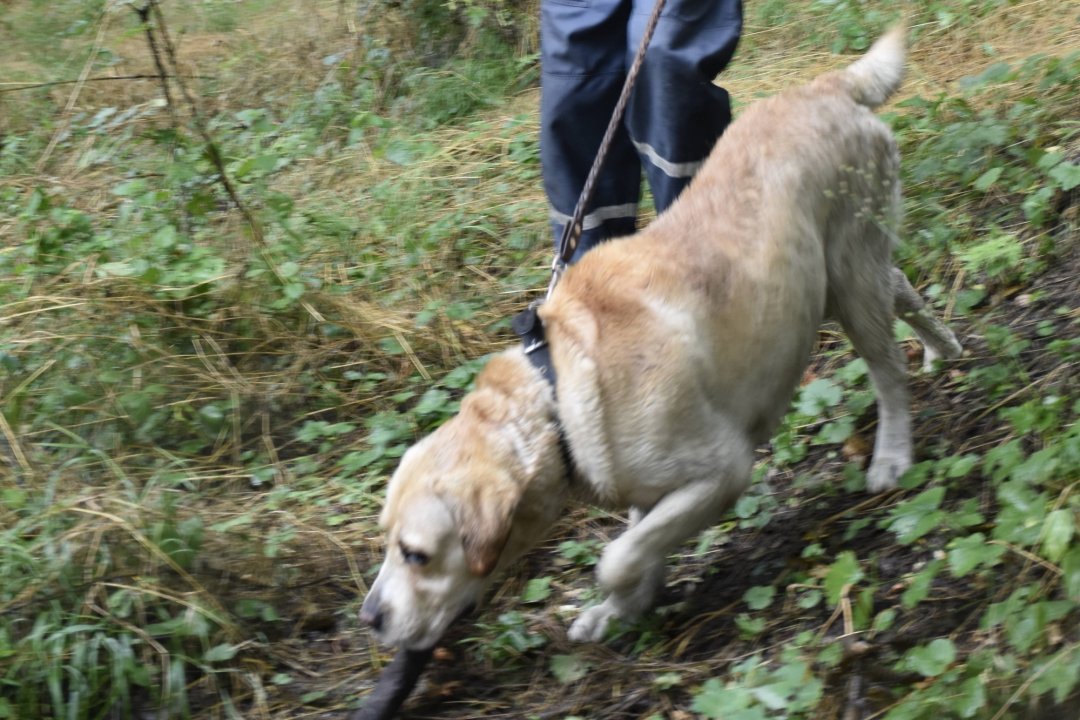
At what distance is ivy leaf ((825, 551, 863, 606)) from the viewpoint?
Result: 2.82 metres

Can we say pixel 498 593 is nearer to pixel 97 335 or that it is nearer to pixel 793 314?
pixel 793 314

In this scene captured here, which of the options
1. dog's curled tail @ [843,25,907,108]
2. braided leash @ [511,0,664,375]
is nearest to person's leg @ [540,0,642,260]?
A: braided leash @ [511,0,664,375]

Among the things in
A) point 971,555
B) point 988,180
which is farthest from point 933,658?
point 988,180

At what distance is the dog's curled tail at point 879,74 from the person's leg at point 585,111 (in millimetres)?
839

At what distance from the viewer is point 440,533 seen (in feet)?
9.11

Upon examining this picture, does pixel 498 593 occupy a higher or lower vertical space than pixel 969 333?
lower

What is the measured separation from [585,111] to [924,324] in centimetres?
144

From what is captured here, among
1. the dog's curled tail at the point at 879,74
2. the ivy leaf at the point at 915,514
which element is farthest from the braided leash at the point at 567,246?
the ivy leaf at the point at 915,514

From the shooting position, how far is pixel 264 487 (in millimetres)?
4199

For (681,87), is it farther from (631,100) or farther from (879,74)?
(879,74)

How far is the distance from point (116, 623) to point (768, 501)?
6.87 feet

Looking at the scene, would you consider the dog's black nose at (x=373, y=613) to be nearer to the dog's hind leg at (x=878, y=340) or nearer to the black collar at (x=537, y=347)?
the black collar at (x=537, y=347)

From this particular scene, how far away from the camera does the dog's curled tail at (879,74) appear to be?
354 centimetres

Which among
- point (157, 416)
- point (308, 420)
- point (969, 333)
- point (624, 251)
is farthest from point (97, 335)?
point (969, 333)
